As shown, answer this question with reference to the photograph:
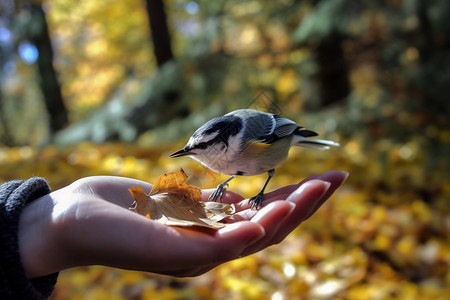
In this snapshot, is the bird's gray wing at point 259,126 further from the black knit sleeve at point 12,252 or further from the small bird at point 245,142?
the black knit sleeve at point 12,252

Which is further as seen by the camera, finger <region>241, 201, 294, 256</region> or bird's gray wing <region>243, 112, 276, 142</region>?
finger <region>241, 201, 294, 256</region>

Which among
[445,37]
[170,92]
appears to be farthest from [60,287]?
[445,37]

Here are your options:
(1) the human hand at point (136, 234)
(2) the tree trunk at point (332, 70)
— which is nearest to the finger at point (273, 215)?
(1) the human hand at point (136, 234)

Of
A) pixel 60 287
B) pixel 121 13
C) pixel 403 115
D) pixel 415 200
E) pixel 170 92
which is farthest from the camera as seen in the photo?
pixel 121 13

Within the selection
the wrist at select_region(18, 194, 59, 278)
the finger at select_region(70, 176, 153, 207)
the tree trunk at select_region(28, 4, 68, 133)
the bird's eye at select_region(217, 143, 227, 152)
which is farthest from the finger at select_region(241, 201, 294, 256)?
the tree trunk at select_region(28, 4, 68, 133)

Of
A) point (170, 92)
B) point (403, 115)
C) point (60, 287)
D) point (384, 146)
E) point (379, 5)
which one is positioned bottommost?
point (60, 287)

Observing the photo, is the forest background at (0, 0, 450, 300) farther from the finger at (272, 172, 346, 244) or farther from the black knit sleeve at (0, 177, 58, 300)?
the finger at (272, 172, 346, 244)

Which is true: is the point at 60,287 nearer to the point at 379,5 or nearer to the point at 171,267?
the point at 171,267
